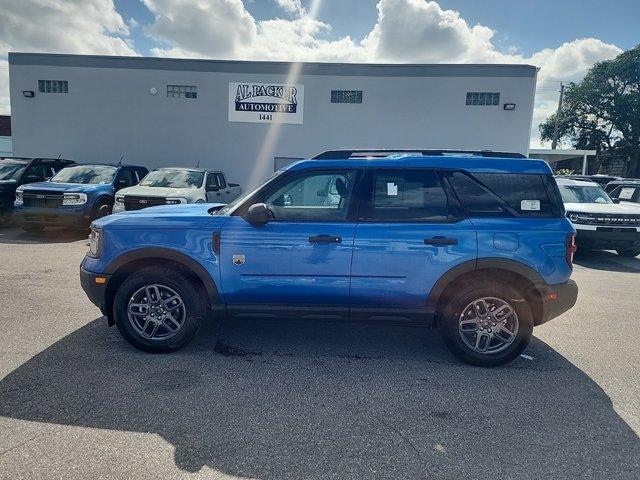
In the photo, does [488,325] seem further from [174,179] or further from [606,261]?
[174,179]

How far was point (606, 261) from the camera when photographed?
A: 9.26 m

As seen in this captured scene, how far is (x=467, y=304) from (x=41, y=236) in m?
10.0

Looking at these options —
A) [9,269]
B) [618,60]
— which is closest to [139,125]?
[9,269]

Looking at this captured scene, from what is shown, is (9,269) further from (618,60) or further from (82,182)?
(618,60)

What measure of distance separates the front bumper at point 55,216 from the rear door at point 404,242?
26.0ft

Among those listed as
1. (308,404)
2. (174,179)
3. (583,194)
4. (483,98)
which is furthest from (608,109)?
(308,404)

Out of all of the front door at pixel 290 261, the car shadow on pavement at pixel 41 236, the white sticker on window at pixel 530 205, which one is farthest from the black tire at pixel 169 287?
the car shadow on pavement at pixel 41 236

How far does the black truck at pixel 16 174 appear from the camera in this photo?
10367 millimetres

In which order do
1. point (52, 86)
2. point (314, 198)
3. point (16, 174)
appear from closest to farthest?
1. point (314, 198)
2. point (16, 174)
3. point (52, 86)

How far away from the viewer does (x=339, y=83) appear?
15.0m

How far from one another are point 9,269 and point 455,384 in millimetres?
6898

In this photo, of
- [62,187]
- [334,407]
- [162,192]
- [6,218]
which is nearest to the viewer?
[334,407]

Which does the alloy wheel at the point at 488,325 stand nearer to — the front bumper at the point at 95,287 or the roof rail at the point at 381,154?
the roof rail at the point at 381,154

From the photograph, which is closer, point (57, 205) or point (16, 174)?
point (57, 205)
